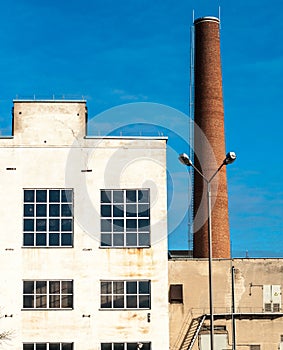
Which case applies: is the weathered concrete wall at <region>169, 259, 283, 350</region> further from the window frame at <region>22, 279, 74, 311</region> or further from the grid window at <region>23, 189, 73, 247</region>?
the grid window at <region>23, 189, 73, 247</region>

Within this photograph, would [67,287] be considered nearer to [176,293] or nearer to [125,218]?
[125,218]

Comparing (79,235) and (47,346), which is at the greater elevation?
(79,235)

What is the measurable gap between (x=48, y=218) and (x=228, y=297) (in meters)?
10.4

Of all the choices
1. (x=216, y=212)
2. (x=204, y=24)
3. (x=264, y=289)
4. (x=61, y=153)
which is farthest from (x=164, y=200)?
(x=204, y=24)

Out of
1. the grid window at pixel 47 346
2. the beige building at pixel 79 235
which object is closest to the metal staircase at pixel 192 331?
the beige building at pixel 79 235

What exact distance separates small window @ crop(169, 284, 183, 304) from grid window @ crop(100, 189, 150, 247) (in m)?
3.96

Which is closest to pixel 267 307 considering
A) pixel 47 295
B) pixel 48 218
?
pixel 47 295

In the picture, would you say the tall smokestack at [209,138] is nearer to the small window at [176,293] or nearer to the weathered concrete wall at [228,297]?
the weathered concrete wall at [228,297]

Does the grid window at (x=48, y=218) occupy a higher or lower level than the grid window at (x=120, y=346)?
higher

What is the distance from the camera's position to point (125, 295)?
119 ft

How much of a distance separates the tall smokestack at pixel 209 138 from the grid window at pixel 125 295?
11.7m

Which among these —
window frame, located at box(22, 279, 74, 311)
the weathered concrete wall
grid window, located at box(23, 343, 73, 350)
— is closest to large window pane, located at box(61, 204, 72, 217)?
window frame, located at box(22, 279, 74, 311)

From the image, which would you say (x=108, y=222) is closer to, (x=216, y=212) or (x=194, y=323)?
(x=194, y=323)

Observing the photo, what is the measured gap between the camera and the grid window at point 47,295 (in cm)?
3591
